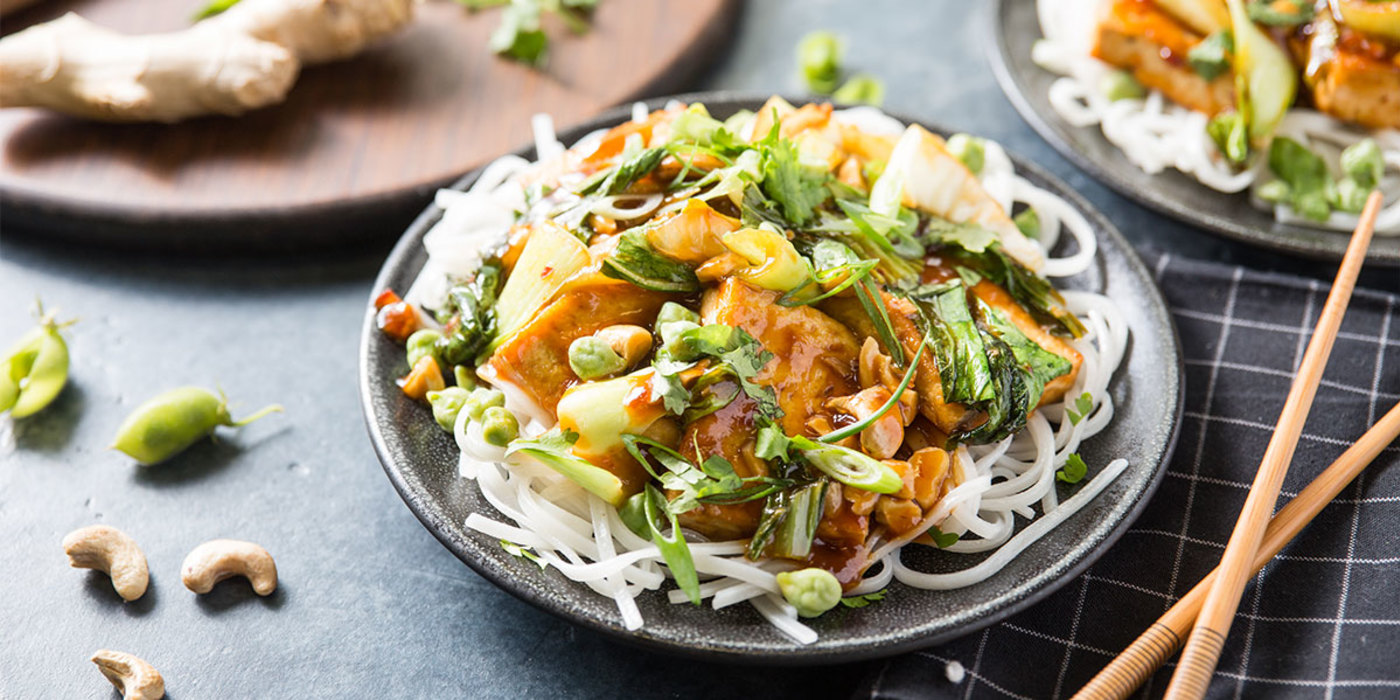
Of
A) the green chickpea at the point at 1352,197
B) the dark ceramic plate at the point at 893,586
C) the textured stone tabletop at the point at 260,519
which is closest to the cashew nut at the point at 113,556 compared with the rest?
the textured stone tabletop at the point at 260,519

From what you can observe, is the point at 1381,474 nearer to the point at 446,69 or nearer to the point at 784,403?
the point at 784,403

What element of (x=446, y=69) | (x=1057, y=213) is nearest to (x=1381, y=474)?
(x=1057, y=213)

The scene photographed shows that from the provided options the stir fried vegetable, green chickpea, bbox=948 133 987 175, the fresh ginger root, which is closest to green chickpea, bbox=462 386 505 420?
the stir fried vegetable

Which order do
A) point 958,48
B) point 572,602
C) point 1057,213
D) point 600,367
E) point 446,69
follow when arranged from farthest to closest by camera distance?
point 958,48, point 446,69, point 1057,213, point 600,367, point 572,602

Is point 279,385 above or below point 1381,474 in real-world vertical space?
below

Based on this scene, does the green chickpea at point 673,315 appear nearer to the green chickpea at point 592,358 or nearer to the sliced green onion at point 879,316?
the green chickpea at point 592,358

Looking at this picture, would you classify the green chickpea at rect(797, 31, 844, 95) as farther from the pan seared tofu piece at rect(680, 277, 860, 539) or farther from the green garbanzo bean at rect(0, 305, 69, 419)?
the green garbanzo bean at rect(0, 305, 69, 419)

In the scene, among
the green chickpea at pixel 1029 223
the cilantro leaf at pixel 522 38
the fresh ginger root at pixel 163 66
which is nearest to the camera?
the green chickpea at pixel 1029 223

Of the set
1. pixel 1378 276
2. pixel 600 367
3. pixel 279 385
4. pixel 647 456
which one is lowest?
pixel 279 385

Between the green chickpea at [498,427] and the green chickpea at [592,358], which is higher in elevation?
the green chickpea at [592,358]
